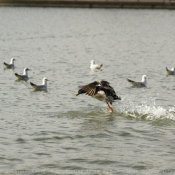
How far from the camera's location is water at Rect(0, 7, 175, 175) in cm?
1278

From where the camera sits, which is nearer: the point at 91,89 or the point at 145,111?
the point at 91,89

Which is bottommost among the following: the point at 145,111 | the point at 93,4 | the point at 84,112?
the point at 93,4

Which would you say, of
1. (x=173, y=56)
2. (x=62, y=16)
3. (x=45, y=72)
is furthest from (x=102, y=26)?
(x=45, y=72)

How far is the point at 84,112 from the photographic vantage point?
59.4ft

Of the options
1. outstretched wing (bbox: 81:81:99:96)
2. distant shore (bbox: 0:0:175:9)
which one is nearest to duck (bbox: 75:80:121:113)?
outstretched wing (bbox: 81:81:99:96)

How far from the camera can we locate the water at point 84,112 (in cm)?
1278

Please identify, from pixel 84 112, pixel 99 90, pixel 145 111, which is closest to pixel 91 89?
pixel 99 90

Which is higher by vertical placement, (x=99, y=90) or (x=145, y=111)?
(x=99, y=90)

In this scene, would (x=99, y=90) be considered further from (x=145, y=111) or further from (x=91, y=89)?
(x=145, y=111)

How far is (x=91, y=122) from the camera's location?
1678 centimetres

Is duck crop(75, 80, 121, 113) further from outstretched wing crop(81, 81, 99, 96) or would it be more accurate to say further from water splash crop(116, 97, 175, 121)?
water splash crop(116, 97, 175, 121)

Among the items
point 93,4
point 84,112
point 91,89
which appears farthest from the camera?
point 93,4

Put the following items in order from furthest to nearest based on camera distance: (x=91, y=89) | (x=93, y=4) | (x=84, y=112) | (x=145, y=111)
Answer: (x=93, y=4) < (x=84, y=112) < (x=145, y=111) < (x=91, y=89)

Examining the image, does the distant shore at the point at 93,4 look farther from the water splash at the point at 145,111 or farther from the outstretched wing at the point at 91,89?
the outstretched wing at the point at 91,89
